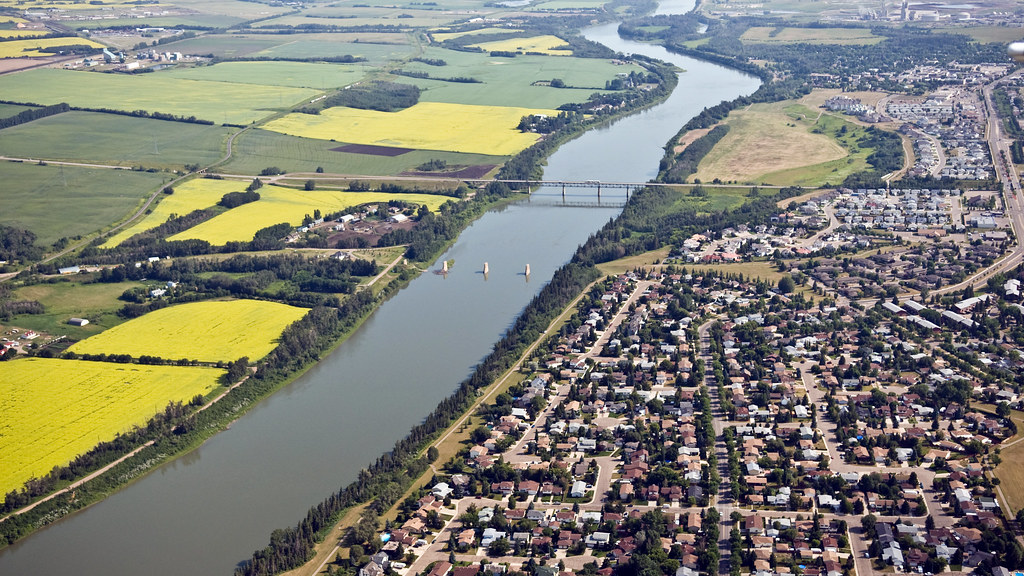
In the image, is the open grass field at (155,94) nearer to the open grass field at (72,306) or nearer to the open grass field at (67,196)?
the open grass field at (67,196)

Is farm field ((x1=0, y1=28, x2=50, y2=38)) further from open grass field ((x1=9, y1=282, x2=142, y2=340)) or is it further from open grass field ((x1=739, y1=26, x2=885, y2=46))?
open grass field ((x1=9, y1=282, x2=142, y2=340))

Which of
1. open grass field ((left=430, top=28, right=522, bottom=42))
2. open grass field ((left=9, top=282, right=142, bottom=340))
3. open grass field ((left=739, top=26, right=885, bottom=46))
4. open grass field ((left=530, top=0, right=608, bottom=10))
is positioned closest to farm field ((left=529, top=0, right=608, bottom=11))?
open grass field ((left=530, top=0, right=608, bottom=10))

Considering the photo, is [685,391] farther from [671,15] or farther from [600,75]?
[671,15]

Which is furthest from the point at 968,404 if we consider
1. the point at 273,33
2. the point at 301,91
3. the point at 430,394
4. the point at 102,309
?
the point at 273,33

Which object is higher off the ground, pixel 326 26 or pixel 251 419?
pixel 326 26

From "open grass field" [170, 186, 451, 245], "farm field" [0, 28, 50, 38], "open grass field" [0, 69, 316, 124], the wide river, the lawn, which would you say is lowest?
the wide river

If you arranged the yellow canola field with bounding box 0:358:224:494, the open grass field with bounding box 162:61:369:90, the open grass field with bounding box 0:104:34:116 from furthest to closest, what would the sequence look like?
the open grass field with bounding box 162:61:369:90, the open grass field with bounding box 0:104:34:116, the yellow canola field with bounding box 0:358:224:494

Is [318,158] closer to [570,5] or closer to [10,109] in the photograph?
[10,109]
